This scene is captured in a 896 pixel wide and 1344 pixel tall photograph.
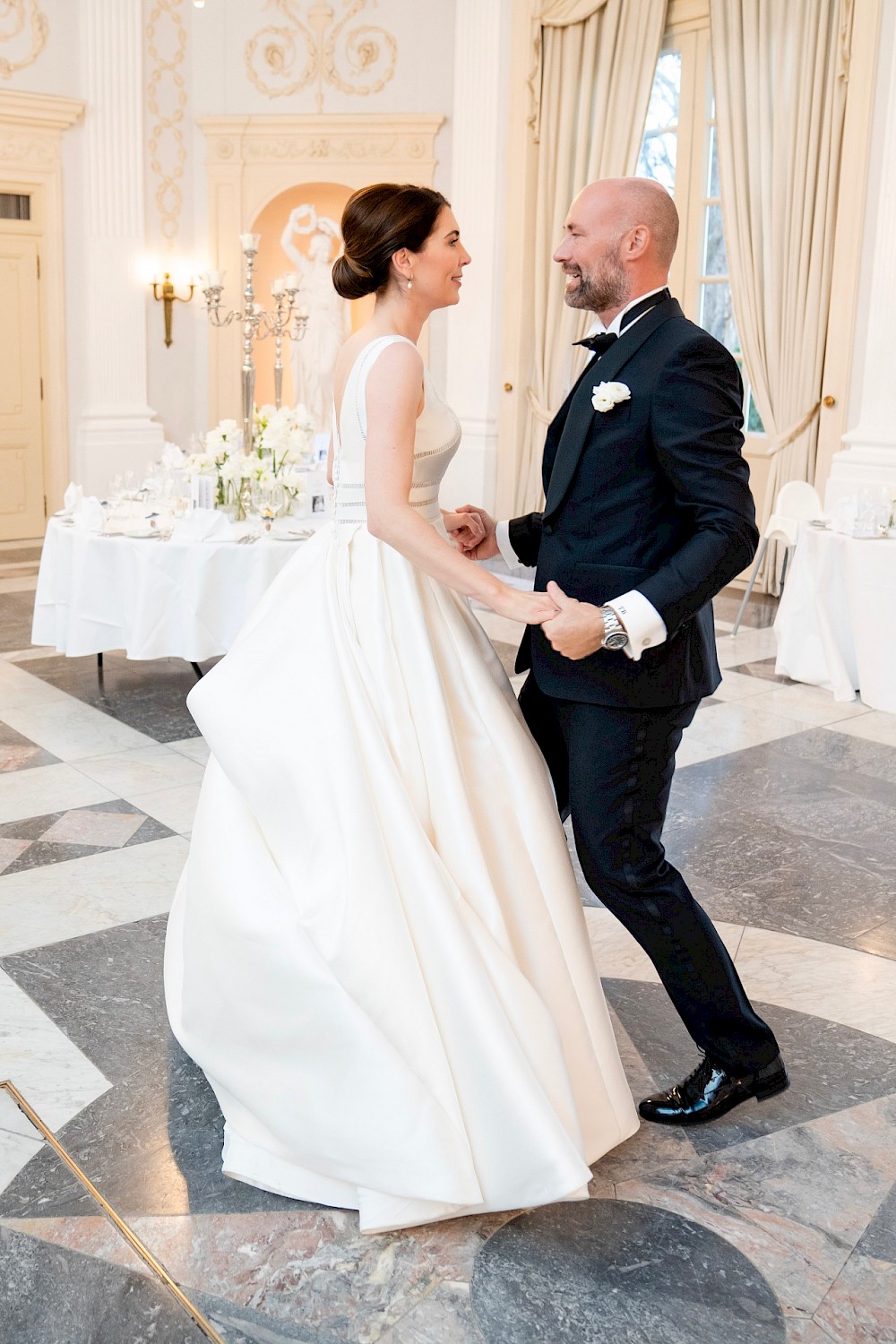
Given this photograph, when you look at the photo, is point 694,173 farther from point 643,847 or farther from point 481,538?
point 643,847

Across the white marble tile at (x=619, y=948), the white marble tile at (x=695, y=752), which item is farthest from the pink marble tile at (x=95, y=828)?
the white marble tile at (x=695, y=752)

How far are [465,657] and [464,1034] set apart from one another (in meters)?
0.67

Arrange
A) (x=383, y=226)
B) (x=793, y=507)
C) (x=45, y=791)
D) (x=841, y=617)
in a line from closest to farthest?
(x=383, y=226) → (x=45, y=791) → (x=841, y=617) → (x=793, y=507)

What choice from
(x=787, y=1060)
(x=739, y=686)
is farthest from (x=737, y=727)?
(x=787, y=1060)

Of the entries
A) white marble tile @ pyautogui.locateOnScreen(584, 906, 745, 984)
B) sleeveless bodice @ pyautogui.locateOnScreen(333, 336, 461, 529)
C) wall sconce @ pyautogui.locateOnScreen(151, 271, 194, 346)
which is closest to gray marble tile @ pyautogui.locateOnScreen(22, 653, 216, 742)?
white marble tile @ pyautogui.locateOnScreen(584, 906, 745, 984)

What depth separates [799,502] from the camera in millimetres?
6852

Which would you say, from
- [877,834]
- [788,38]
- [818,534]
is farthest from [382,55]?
[877,834]

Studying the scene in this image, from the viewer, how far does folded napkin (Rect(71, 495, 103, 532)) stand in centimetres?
546

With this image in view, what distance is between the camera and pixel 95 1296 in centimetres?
192

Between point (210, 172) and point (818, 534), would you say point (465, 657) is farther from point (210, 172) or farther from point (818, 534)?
point (210, 172)

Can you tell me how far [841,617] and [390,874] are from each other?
14.4 ft

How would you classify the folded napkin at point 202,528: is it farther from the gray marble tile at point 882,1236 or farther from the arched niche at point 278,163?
the arched niche at point 278,163

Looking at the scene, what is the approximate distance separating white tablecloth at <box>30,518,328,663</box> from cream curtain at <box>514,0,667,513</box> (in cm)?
457

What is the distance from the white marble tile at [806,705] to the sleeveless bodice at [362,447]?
3.46 m
